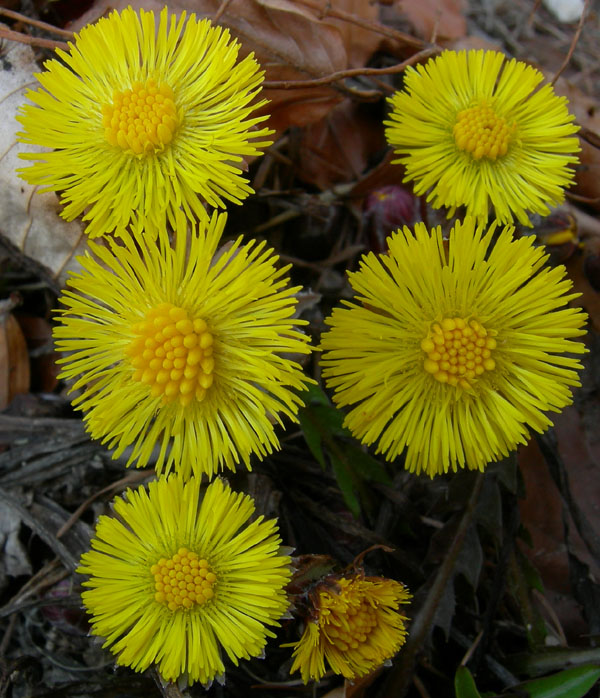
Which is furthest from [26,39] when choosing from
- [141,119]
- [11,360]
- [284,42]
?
[11,360]

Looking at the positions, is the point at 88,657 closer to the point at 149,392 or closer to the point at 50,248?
the point at 149,392

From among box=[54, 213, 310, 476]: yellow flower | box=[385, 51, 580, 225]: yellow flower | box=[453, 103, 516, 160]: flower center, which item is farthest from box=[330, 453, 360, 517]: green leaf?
box=[453, 103, 516, 160]: flower center

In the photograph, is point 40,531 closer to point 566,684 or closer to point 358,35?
point 566,684

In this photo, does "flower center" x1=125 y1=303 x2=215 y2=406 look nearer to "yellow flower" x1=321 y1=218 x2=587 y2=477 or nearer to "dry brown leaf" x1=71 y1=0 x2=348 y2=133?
"yellow flower" x1=321 y1=218 x2=587 y2=477

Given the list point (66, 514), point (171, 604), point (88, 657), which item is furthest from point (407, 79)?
point (88, 657)

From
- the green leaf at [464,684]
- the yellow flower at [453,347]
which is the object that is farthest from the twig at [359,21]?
the green leaf at [464,684]

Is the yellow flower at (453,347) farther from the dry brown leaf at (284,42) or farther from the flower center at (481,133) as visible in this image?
the dry brown leaf at (284,42)
